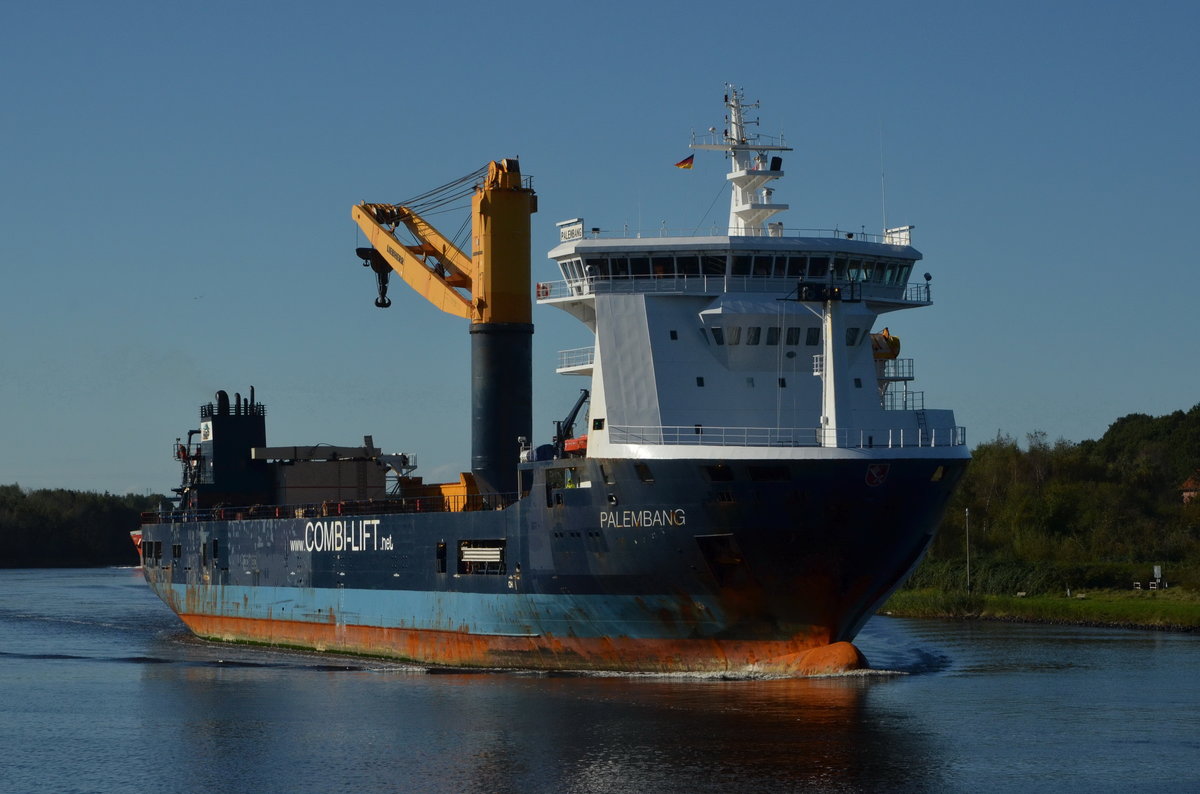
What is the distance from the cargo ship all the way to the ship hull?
0.15 ft

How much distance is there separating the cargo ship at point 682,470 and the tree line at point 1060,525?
16.6 m

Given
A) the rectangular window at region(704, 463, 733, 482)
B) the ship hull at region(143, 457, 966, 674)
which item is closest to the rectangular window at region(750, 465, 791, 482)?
the ship hull at region(143, 457, 966, 674)

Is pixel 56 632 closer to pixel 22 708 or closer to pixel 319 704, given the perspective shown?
pixel 22 708

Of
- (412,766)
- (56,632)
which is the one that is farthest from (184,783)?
(56,632)

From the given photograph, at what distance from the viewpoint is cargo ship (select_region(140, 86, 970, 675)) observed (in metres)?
28.5

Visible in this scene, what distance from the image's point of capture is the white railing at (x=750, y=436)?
1158 inches

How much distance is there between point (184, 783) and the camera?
75.9 ft

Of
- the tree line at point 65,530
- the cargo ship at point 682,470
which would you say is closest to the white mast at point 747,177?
the cargo ship at point 682,470

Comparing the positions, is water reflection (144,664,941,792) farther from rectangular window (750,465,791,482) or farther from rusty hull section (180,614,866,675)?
rectangular window (750,465,791,482)

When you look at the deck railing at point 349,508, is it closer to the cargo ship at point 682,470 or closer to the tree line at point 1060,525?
the cargo ship at point 682,470

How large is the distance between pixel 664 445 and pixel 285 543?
15.2 meters

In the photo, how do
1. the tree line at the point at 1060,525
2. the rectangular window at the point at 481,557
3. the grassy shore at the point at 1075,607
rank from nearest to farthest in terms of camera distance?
1. the rectangular window at the point at 481,557
2. the grassy shore at the point at 1075,607
3. the tree line at the point at 1060,525

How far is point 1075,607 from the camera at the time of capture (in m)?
47.5

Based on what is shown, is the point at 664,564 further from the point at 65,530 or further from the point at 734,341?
the point at 65,530
